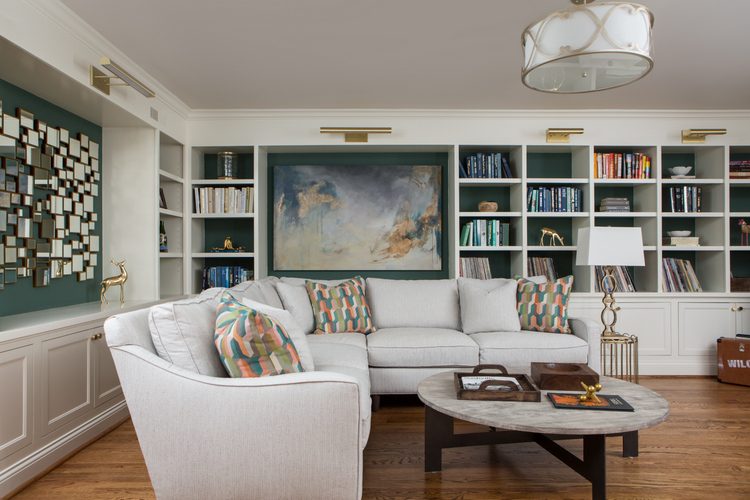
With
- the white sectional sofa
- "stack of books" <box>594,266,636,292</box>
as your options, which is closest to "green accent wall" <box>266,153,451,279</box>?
"stack of books" <box>594,266,636,292</box>

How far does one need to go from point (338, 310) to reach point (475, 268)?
173 centimetres

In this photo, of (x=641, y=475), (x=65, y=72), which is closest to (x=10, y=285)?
(x=65, y=72)

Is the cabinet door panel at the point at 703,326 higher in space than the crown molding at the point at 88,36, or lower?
lower

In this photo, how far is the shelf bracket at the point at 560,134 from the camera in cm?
477

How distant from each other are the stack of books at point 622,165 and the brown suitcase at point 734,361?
5.50ft

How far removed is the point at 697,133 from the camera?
478cm

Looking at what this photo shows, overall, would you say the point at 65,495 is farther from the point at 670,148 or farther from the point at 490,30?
the point at 670,148

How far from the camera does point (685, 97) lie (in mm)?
4492

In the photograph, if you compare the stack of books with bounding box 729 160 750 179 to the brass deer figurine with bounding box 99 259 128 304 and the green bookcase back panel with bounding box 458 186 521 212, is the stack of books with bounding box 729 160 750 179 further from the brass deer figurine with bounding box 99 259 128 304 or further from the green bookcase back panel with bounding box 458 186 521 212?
the brass deer figurine with bounding box 99 259 128 304

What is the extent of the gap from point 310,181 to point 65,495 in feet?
11.4

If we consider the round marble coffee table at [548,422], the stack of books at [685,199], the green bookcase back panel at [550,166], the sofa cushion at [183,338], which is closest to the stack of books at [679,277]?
the stack of books at [685,199]

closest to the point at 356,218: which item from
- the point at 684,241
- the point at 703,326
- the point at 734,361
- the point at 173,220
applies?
the point at 173,220

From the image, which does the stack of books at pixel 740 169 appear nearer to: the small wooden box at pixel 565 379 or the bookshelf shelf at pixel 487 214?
the bookshelf shelf at pixel 487 214

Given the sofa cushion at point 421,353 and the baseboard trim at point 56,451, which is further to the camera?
the sofa cushion at point 421,353
